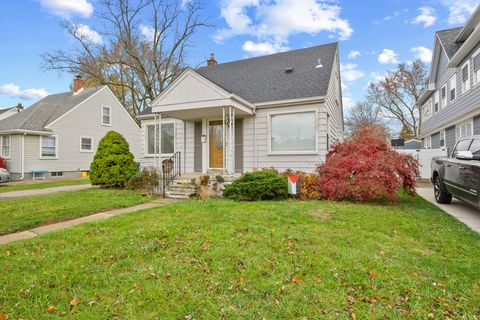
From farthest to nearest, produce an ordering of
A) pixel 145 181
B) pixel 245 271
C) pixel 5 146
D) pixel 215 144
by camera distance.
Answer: pixel 5 146 → pixel 215 144 → pixel 145 181 → pixel 245 271

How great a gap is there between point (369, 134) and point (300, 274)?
20.6ft

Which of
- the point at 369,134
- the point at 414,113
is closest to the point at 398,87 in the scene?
the point at 414,113

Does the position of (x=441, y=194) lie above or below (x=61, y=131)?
below

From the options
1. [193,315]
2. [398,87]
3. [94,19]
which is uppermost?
[94,19]

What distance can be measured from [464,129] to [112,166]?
1547cm

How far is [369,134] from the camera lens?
26.4 ft

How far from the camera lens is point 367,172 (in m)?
7.05

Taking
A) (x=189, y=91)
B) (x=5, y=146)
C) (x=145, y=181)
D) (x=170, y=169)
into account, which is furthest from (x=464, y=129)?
(x=5, y=146)

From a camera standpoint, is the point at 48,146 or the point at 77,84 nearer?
the point at 48,146

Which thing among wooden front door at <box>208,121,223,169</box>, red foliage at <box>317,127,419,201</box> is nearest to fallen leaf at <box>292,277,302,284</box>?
red foliage at <box>317,127,419,201</box>

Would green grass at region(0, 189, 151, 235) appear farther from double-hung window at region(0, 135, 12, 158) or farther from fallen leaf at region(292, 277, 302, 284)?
double-hung window at region(0, 135, 12, 158)

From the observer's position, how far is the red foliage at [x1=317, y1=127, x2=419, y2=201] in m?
6.93

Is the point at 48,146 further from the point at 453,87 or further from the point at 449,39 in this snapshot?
the point at 449,39

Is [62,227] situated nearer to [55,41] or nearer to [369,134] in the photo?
[369,134]
